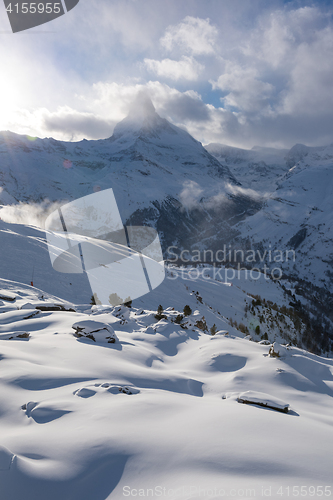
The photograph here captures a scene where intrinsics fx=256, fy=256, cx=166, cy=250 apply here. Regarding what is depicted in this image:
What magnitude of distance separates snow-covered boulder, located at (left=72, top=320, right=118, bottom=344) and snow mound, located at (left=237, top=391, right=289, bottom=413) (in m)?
4.02

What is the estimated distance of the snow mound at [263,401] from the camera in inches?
160

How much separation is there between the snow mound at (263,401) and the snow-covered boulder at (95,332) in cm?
402

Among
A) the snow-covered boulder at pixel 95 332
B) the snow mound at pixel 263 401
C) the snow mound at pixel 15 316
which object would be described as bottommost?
the snow mound at pixel 263 401

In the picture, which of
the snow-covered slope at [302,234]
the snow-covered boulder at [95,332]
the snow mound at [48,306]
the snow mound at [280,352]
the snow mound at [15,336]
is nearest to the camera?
the snow mound at [15,336]

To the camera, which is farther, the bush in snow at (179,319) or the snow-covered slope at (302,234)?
the snow-covered slope at (302,234)

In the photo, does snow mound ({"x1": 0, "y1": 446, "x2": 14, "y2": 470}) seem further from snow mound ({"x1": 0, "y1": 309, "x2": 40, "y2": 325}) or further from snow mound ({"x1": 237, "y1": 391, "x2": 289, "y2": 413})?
snow mound ({"x1": 0, "y1": 309, "x2": 40, "y2": 325})

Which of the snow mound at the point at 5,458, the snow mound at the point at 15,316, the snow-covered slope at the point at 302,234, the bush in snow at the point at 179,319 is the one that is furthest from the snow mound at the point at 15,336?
the snow-covered slope at the point at 302,234

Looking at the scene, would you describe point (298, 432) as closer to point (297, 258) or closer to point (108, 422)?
point (108, 422)

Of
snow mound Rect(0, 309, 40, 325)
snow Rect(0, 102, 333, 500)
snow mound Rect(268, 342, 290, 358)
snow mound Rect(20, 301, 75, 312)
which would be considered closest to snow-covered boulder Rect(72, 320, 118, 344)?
snow Rect(0, 102, 333, 500)

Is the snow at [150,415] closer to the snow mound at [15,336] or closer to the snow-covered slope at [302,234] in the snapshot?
the snow mound at [15,336]

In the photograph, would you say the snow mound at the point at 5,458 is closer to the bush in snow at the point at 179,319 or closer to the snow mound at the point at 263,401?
the snow mound at the point at 263,401

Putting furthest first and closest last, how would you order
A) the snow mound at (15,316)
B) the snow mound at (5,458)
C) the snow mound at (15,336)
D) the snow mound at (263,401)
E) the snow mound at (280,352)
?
the snow mound at (15,316)
the snow mound at (280,352)
the snow mound at (15,336)
the snow mound at (263,401)
the snow mound at (5,458)

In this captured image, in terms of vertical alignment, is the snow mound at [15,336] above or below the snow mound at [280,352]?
above

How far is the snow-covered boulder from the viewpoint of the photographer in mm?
7152
